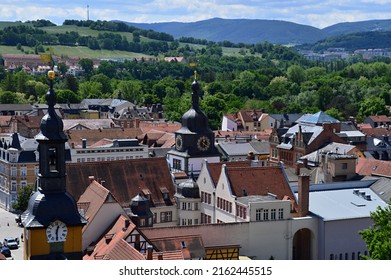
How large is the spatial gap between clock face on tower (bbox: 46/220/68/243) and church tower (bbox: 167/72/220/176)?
3302 cm

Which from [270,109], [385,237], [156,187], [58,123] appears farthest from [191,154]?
[270,109]

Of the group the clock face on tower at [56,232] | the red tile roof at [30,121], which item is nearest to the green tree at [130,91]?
the red tile roof at [30,121]

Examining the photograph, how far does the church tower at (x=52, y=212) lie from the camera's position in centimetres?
2284

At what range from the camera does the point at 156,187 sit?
5075cm

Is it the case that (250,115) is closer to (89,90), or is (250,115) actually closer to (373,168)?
(89,90)

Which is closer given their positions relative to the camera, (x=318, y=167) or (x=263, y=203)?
(x=263, y=203)

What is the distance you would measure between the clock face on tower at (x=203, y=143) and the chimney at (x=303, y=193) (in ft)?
43.3

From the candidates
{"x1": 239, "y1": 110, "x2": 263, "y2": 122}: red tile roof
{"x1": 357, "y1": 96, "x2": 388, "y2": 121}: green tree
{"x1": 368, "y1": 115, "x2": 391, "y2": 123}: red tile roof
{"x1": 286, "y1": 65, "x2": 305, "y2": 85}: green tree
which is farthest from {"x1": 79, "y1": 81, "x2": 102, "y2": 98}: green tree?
{"x1": 368, "y1": 115, "x2": 391, "y2": 123}: red tile roof

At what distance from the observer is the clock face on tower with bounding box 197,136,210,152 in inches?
2243

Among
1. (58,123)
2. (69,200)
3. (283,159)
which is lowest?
(283,159)

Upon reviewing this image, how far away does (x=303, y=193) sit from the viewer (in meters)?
45.0

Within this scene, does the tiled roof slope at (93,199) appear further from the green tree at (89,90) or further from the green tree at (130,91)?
the green tree at (89,90)

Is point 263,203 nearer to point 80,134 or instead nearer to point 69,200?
point 69,200

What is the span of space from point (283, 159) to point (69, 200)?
172 ft
